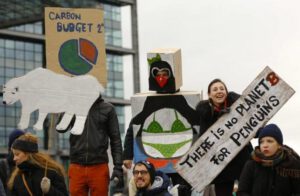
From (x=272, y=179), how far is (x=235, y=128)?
99cm

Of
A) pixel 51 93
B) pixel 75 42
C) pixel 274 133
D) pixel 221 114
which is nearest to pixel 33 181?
pixel 51 93

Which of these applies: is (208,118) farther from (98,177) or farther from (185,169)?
(98,177)

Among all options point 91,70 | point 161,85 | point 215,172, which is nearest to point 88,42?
point 91,70

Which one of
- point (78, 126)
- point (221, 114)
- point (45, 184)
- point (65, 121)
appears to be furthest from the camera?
point (65, 121)

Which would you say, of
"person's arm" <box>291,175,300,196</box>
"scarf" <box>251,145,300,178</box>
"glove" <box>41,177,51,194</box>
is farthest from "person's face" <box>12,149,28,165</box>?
"person's arm" <box>291,175,300,196</box>

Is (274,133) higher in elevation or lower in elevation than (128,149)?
higher

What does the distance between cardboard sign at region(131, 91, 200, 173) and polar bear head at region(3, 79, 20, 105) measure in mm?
1142

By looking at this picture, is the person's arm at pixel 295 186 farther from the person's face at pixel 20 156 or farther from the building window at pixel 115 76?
the building window at pixel 115 76

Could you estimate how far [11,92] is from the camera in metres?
7.45

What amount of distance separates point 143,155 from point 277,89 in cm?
167

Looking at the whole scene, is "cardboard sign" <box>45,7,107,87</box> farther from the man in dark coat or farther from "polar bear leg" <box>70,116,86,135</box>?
the man in dark coat

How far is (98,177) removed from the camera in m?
7.27

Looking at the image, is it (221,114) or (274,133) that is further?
(221,114)

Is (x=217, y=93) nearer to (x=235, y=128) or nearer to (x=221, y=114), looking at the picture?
(x=221, y=114)
